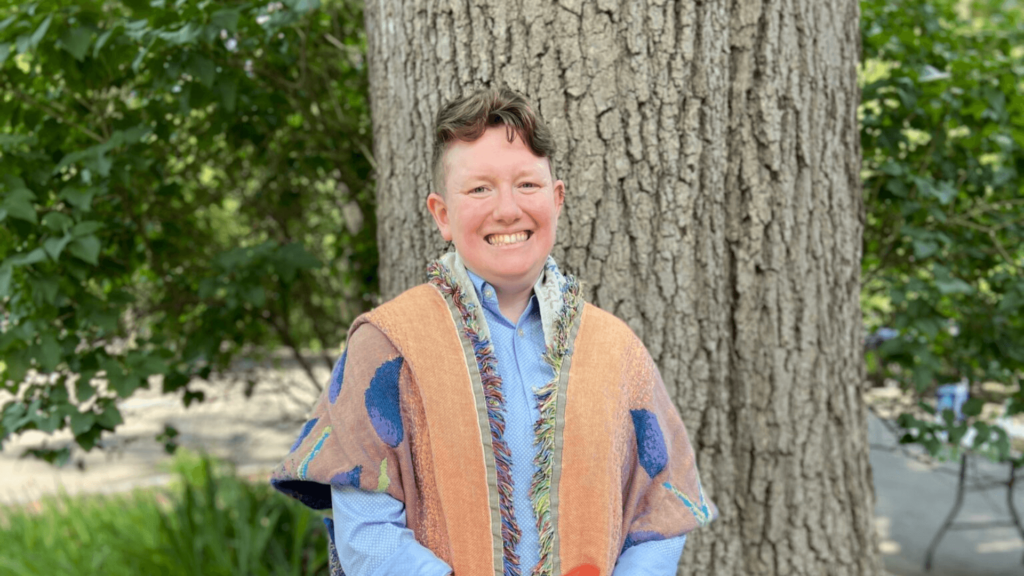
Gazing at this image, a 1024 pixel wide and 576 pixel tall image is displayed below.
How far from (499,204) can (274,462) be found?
259 inches

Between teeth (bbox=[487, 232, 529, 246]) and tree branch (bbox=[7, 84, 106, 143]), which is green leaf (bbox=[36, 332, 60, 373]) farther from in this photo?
teeth (bbox=[487, 232, 529, 246])

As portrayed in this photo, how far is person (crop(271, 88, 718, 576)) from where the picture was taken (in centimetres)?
138

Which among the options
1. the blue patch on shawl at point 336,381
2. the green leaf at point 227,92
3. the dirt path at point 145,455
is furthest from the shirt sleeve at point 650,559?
the dirt path at point 145,455

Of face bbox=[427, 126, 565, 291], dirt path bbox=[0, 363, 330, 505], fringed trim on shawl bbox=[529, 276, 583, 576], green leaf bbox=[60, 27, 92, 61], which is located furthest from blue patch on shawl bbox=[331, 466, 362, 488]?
dirt path bbox=[0, 363, 330, 505]

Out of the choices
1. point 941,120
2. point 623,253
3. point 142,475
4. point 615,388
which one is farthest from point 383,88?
point 142,475

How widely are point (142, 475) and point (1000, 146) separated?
697 centimetres

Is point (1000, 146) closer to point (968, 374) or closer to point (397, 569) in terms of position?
point (968, 374)

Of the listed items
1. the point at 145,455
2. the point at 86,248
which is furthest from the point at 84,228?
the point at 145,455

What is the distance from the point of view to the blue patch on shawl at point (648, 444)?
4.99 feet

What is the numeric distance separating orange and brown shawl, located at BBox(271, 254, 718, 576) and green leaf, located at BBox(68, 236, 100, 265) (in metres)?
1.19

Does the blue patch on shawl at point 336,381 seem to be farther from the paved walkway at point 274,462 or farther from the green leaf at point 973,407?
the green leaf at point 973,407

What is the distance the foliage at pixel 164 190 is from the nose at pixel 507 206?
132 cm

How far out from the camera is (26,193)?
2.24 m

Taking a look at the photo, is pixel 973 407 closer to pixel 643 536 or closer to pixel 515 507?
pixel 643 536
